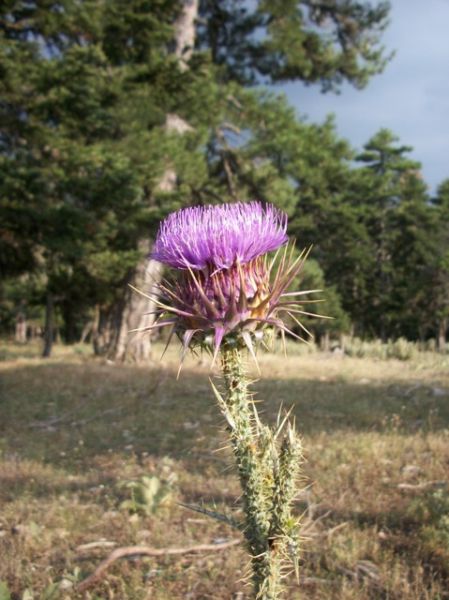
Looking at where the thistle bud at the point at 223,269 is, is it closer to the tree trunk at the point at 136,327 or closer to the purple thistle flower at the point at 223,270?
the purple thistle flower at the point at 223,270

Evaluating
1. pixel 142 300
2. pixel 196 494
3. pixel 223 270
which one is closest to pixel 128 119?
pixel 142 300

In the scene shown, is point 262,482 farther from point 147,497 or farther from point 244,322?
point 147,497

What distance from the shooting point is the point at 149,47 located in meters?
12.9

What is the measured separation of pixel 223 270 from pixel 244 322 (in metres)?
0.23

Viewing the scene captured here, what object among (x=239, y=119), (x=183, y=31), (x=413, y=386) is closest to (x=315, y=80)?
(x=239, y=119)

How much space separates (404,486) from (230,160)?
45.4 ft

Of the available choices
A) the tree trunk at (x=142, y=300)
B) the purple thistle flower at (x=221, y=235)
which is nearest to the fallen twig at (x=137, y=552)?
the purple thistle flower at (x=221, y=235)

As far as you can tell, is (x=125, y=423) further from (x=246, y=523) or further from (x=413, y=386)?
(x=246, y=523)

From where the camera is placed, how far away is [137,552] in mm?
3674

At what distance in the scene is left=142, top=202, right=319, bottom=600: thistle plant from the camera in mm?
1993

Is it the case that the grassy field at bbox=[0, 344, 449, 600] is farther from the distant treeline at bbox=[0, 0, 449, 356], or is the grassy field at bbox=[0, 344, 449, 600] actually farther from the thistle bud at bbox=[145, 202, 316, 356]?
the distant treeline at bbox=[0, 0, 449, 356]

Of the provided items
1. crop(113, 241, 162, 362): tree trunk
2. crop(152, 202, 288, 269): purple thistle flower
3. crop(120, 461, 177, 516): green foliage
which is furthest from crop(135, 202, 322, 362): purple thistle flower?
crop(113, 241, 162, 362): tree trunk

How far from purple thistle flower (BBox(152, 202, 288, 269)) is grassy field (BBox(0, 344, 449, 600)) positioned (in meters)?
0.80

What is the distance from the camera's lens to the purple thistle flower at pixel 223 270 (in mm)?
2133
